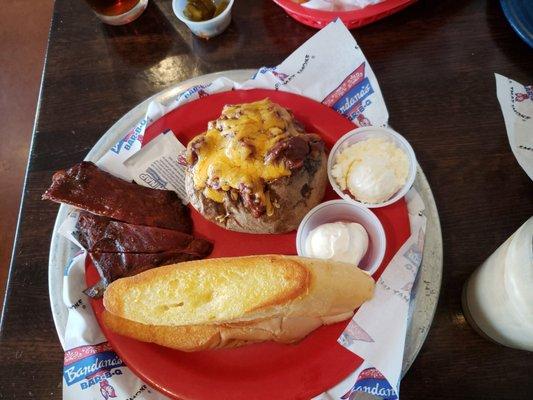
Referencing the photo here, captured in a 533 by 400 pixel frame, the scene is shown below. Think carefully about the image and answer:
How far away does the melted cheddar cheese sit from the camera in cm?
105

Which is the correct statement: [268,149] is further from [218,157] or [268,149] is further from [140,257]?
[140,257]

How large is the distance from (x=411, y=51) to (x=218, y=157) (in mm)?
716

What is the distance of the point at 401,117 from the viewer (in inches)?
51.2

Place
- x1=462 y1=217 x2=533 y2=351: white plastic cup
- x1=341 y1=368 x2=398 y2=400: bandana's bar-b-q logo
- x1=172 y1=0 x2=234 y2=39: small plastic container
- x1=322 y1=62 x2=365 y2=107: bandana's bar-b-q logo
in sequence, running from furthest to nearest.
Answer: x1=172 y1=0 x2=234 y2=39: small plastic container < x1=322 y1=62 x2=365 y2=107: bandana's bar-b-q logo < x1=341 y1=368 x2=398 y2=400: bandana's bar-b-q logo < x1=462 y1=217 x2=533 y2=351: white plastic cup

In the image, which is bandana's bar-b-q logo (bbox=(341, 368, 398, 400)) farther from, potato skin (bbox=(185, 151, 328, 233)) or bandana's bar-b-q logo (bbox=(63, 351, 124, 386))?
bandana's bar-b-q logo (bbox=(63, 351, 124, 386))

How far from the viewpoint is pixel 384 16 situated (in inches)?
54.4

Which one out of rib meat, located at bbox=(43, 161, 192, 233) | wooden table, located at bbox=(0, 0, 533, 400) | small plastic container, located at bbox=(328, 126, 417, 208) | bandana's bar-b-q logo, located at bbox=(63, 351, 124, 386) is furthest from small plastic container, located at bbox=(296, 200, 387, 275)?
bandana's bar-b-q logo, located at bbox=(63, 351, 124, 386)

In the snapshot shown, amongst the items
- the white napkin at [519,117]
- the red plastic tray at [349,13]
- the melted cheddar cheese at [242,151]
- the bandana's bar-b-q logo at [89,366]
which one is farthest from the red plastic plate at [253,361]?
the red plastic tray at [349,13]

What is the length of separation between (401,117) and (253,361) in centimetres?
77

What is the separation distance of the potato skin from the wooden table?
331 millimetres

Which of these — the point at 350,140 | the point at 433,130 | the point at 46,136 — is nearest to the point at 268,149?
the point at 350,140

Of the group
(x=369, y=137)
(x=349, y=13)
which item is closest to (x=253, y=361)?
(x=369, y=137)

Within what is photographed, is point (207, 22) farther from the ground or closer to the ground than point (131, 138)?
farther from the ground

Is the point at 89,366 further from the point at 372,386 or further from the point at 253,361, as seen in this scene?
the point at 372,386
